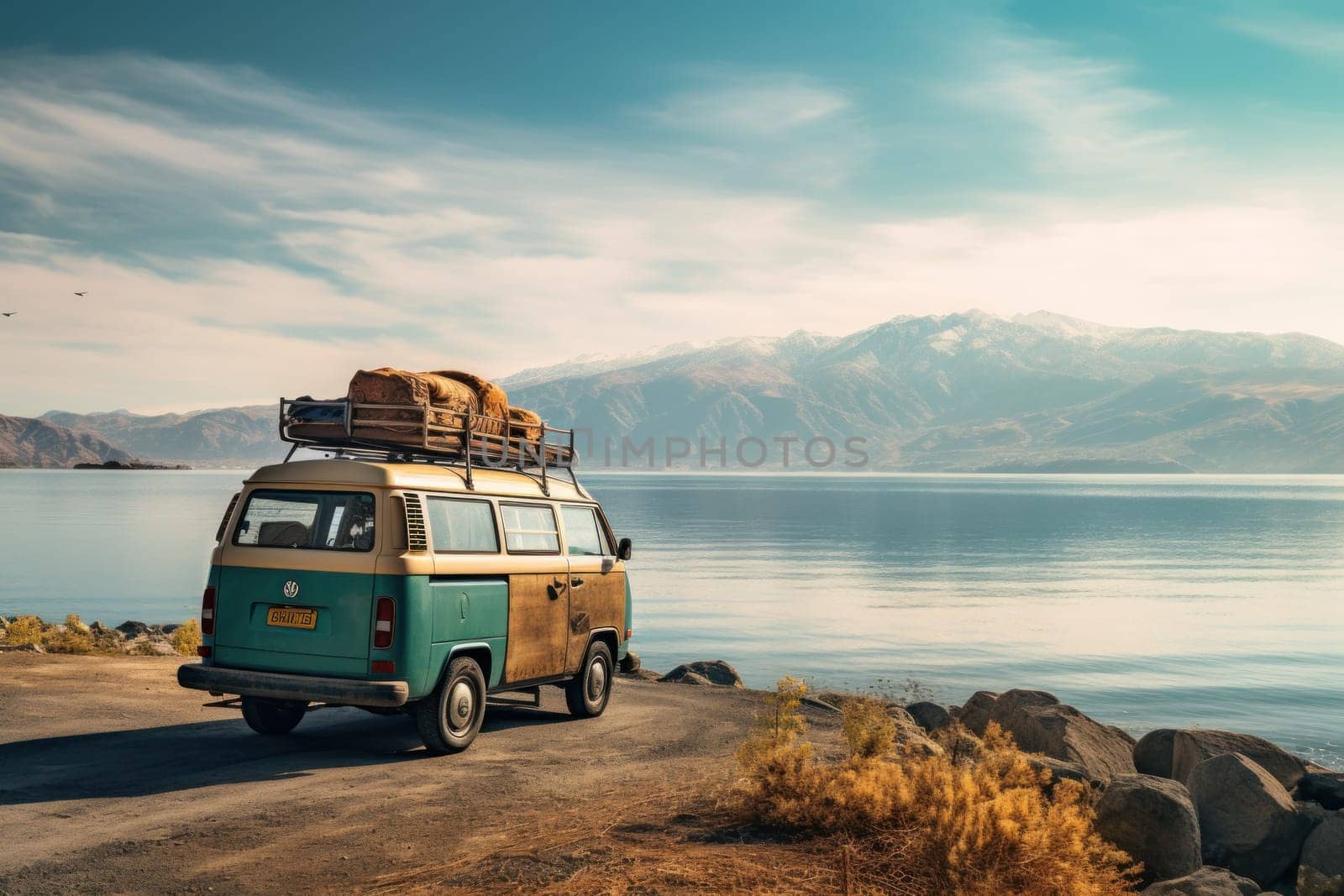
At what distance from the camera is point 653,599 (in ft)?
151

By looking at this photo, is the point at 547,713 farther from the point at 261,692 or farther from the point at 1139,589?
the point at 1139,589

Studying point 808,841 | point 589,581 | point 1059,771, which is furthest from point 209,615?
point 1059,771

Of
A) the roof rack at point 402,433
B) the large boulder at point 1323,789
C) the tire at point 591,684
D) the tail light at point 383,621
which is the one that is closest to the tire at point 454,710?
the tail light at point 383,621

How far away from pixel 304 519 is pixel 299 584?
753 millimetres

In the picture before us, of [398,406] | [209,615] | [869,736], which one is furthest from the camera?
[398,406]

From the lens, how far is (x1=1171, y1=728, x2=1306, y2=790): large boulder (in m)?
14.1

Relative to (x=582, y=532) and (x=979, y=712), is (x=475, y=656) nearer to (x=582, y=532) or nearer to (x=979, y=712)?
(x=582, y=532)

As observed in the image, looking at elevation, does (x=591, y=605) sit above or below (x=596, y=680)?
above

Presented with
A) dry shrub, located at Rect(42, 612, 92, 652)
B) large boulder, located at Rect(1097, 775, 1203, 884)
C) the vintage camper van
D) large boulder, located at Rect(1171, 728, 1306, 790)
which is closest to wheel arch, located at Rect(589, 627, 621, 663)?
the vintage camper van

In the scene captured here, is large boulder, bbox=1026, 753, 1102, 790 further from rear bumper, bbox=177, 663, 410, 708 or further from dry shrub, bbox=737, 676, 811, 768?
rear bumper, bbox=177, 663, 410, 708

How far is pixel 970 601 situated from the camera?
48.7m

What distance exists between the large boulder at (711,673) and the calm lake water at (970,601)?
4161 millimetres

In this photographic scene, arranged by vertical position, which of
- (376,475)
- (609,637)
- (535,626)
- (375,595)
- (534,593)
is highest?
(376,475)

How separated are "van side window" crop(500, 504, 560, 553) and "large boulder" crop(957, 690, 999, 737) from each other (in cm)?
908
